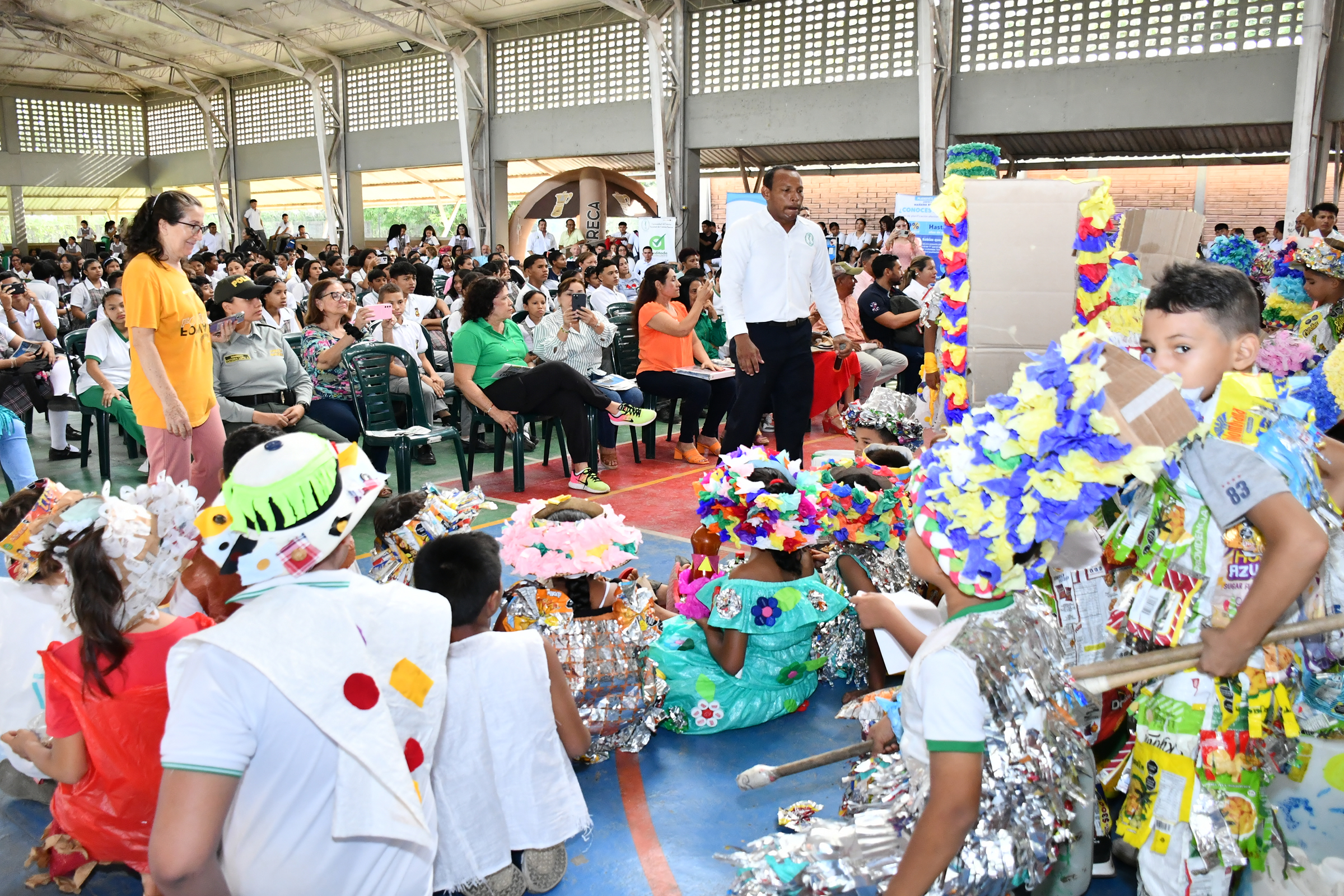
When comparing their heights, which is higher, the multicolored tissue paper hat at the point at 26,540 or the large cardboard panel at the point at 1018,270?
the large cardboard panel at the point at 1018,270

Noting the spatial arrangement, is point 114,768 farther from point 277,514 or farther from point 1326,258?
point 1326,258

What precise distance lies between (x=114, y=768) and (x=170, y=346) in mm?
2169

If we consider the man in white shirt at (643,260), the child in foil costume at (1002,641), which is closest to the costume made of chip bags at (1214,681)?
the child in foil costume at (1002,641)

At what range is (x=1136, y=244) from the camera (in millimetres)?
3680

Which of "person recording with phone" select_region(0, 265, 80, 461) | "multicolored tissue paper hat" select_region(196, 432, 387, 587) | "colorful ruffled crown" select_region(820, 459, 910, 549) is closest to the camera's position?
"multicolored tissue paper hat" select_region(196, 432, 387, 587)

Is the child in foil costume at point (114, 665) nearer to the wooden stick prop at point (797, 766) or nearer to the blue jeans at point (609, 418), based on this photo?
the wooden stick prop at point (797, 766)

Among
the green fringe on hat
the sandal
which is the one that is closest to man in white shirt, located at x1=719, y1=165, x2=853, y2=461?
the sandal

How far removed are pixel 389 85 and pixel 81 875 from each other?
21.9 meters

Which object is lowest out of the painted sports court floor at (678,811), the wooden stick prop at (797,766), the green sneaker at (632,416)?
the painted sports court floor at (678,811)

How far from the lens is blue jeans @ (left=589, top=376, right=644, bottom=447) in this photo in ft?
21.4

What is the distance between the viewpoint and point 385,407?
5.82 metres

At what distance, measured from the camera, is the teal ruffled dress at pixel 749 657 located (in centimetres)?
288

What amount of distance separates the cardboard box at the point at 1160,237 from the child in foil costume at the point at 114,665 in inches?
128

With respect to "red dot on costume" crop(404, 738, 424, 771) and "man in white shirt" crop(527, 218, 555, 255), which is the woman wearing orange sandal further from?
"man in white shirt" crop(527, 218, 555, 255)
